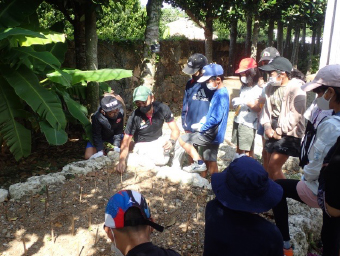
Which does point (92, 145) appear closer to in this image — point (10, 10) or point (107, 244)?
point (10, 10)

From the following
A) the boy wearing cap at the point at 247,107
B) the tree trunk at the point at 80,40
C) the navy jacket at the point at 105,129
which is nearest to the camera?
the boy wearing cap at the point at 247,107

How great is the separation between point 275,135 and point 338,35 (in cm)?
179

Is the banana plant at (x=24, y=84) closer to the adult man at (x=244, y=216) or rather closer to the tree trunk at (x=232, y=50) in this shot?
the adult man at (x=244, y=216)

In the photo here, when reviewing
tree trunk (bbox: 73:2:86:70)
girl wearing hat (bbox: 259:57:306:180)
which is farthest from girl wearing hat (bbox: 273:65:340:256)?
tree trunk (bbox: 73:2:86:70)

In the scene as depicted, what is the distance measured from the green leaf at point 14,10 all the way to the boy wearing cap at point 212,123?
2640mm

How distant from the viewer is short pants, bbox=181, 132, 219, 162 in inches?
171

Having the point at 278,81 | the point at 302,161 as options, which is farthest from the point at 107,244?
the point at 278,81

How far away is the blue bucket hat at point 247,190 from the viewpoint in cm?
193

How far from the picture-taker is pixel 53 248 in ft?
9.94

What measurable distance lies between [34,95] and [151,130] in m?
1.60

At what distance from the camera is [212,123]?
422 cm

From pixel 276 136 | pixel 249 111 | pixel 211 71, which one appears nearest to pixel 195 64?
pixel 211 71

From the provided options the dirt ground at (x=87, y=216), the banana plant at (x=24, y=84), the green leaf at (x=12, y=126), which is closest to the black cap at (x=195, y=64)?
the dirt ground at (x=87, y=216)

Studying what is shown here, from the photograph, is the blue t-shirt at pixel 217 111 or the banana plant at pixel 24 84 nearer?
the blue t-shirt at pixel 217 111
